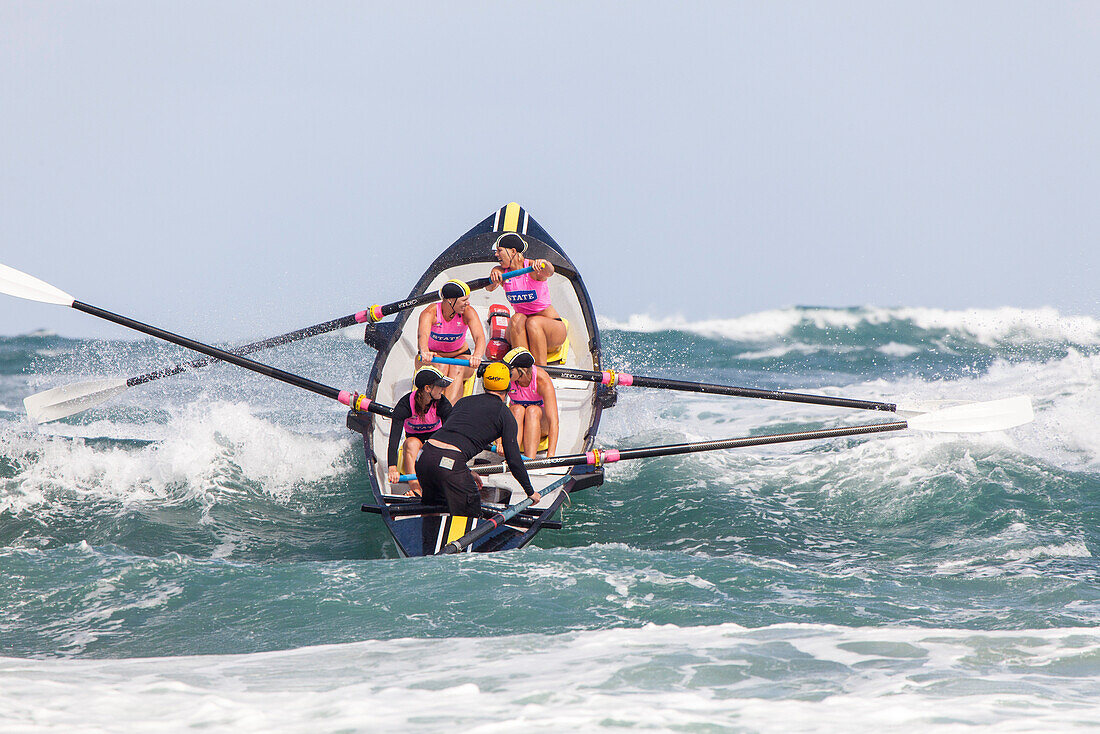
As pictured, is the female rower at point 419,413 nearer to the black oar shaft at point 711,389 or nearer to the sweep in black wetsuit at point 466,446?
the sweep in black wetsuit at point 466,446

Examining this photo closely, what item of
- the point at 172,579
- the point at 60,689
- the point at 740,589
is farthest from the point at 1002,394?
the point at 60,689

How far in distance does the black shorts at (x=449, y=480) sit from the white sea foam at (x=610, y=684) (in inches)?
65.6

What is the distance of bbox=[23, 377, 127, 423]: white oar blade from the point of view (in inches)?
333

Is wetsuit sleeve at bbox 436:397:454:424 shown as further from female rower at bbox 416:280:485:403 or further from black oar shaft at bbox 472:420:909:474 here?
female rower at bbox 416:280:485:403

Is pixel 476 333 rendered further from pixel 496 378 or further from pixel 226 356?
pixel 226 356

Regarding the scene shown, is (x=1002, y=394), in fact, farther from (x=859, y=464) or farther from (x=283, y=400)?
(x=283, y=400)

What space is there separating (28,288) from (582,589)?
20.1ft

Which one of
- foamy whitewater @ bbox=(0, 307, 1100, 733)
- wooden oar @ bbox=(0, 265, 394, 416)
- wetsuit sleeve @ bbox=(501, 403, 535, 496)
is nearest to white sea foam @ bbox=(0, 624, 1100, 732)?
foamy whitewater @ bbox=(0, 307, 1100, 733)

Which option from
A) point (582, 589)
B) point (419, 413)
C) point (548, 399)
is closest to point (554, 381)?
point (548, 399)

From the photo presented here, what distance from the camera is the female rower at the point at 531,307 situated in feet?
25.2

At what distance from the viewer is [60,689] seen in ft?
12.9

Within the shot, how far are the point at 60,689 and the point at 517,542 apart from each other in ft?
9.78

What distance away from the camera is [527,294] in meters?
7.70

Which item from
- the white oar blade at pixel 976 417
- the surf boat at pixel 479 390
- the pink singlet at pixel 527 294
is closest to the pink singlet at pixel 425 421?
the surf boat at pixel 479 390
